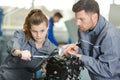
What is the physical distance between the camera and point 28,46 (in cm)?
206

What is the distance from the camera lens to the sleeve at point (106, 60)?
5.46 feet

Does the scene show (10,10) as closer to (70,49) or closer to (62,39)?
(62,39)

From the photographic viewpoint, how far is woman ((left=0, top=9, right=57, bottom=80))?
77.5 inches

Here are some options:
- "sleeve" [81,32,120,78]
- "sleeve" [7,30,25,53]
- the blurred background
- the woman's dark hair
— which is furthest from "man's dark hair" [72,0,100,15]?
the blurred background

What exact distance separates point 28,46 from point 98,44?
568 millimetres

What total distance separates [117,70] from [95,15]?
1.19 ft

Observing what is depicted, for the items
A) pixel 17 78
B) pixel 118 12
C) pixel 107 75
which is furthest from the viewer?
pixel 118 12

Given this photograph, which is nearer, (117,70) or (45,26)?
(117,70)

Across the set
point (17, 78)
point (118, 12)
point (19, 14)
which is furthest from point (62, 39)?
point (17, 78)

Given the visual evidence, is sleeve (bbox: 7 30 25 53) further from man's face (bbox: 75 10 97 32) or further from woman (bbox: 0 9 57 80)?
man's face (bbox: 75 10 97 32)

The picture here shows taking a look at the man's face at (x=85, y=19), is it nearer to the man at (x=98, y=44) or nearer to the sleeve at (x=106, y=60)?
the man at (x=98, y=44)

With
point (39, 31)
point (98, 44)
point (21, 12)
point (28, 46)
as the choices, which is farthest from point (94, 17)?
point (21, 12)

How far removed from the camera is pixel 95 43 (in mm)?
1782

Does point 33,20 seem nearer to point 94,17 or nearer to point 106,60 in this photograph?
point 94,17
